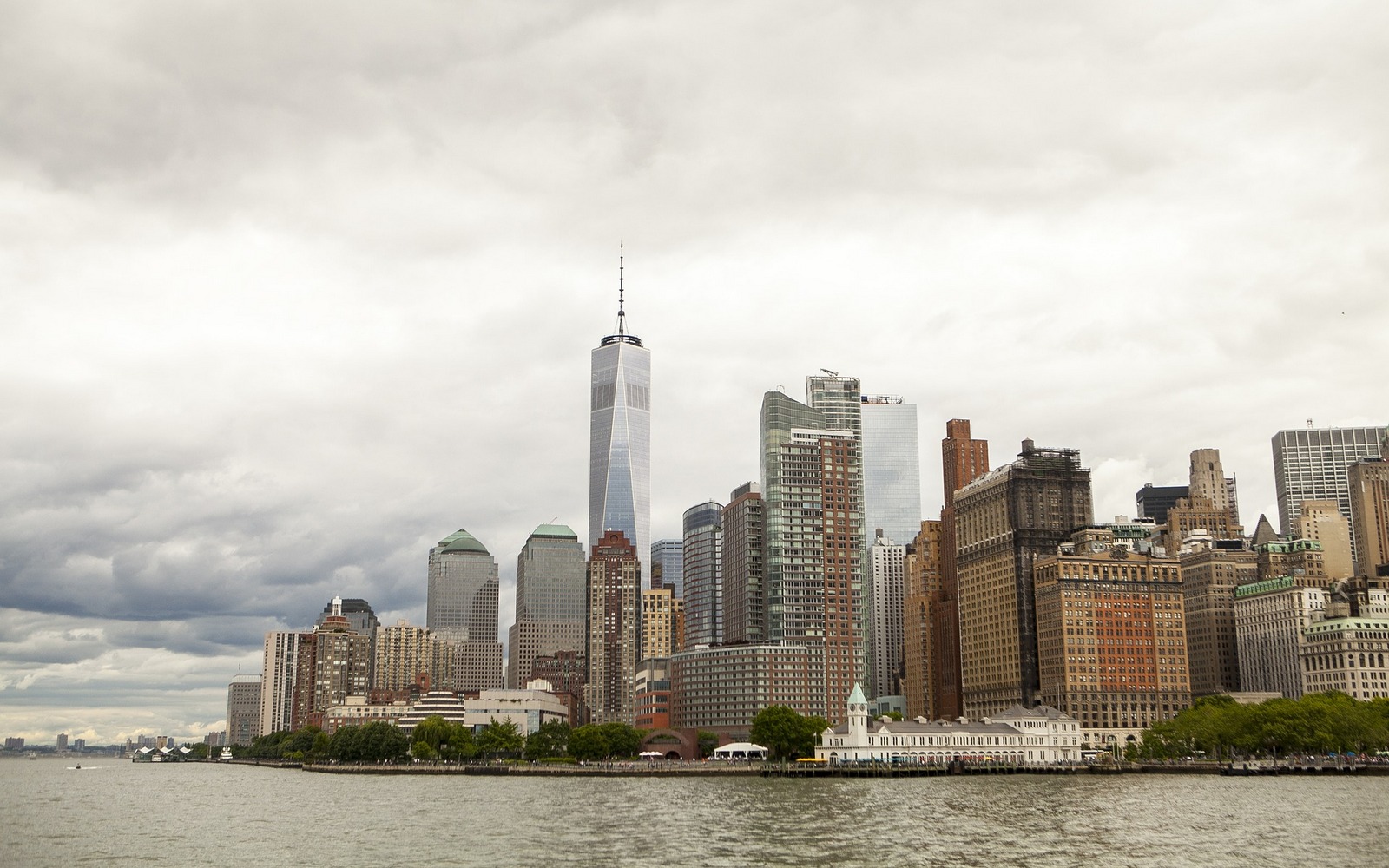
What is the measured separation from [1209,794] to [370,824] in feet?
327

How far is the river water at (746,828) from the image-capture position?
10331 cm

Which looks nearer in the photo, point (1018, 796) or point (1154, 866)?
point (1154, 866)

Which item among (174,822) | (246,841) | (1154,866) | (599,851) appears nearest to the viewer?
(1154,866)

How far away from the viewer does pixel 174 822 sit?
14550cm

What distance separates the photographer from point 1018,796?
164750 mm

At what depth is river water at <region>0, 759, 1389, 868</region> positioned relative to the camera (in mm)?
103312

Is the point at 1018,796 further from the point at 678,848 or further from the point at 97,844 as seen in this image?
the point at 97,844

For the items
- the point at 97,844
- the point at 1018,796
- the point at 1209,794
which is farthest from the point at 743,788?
the point at 97,844

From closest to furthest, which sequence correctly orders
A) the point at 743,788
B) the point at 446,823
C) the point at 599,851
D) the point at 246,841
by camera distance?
the point at 599,851 → the point at 246,841 → the point at 446,823 → the point at 743,788

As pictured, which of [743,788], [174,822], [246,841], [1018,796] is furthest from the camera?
[743,788]

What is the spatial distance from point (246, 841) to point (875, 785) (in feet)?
344

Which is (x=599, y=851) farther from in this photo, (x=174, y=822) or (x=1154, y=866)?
(x=174, y=822)

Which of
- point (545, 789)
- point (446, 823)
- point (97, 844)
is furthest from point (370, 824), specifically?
point (545, 789)

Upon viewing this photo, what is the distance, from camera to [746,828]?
124 meters
